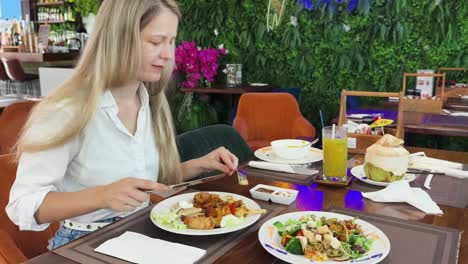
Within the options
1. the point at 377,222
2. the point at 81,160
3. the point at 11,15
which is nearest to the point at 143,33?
the point at 81,160

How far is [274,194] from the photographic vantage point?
1193 millimetres

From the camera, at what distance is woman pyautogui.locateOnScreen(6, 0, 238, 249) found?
1.07 meters

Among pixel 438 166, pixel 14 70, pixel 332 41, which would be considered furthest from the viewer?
pixel 14 70

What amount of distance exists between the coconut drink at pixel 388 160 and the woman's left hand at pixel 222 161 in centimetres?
43

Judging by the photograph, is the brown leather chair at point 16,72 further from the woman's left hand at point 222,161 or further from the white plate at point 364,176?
the white plate at point 364,176

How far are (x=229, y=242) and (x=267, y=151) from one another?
31.7 inches

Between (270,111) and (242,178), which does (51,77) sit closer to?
(270,111)

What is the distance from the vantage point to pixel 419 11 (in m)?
3.94

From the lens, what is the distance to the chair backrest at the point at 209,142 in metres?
1.89

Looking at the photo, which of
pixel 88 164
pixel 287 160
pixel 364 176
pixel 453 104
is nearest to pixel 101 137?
pixel 88 164

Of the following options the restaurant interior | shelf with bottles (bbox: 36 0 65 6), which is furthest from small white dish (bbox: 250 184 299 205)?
shelf with bottles (bbox: 36 0 65 6)

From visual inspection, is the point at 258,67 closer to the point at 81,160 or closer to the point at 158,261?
the point at 81,160

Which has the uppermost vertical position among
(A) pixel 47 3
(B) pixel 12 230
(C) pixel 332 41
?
(A) pixel 47 3

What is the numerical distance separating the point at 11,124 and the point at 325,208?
80.2 inches
